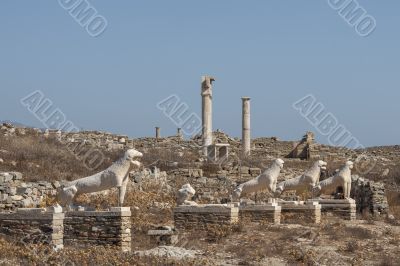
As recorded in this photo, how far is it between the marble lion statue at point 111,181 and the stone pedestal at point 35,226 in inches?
33.9

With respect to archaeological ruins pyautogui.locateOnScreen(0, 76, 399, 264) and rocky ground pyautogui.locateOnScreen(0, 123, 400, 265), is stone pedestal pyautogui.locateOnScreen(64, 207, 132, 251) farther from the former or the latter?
rocky ground pyautogui.locateOnScreen(0, 123, 400, 265)

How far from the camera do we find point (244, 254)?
1491 cm

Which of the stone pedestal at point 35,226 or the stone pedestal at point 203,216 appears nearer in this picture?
the stone pedestal at point 35,226

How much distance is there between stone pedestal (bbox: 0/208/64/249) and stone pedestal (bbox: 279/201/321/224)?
812 cm

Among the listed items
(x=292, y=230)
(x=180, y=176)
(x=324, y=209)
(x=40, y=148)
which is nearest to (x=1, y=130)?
(x=40, y=148)

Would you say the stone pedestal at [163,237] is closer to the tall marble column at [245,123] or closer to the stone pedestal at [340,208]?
the stone pedestal at [340,208]

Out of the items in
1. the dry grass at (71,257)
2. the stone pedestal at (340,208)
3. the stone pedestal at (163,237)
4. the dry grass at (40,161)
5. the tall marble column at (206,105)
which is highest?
the tall marble column at (206,105)

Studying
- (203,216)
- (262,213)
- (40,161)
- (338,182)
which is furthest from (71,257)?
(40,161)

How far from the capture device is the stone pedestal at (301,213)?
20.5 meters

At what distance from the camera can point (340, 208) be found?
874 inches

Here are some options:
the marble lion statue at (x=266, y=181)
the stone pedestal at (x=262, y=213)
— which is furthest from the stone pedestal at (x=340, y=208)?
the stone pedestal at (x=262, y=213)

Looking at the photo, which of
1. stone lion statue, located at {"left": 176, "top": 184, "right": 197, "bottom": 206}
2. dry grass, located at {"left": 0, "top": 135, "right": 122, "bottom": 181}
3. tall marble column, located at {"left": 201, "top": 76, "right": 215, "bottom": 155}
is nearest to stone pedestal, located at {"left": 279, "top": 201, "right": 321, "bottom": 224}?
stone lion statue, located at {"left": 176, "top": 184, "right": 197, "bottom": 206}

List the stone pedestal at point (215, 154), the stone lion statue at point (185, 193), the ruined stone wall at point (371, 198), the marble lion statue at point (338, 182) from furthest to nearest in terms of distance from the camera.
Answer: the stone pedestal at point (215, 154), the ruined stone wall at point (371, 198), the marble lion statue at point (338, 182), the stone lion statue at point (185, 193)

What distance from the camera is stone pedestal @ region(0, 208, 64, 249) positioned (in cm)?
1433
